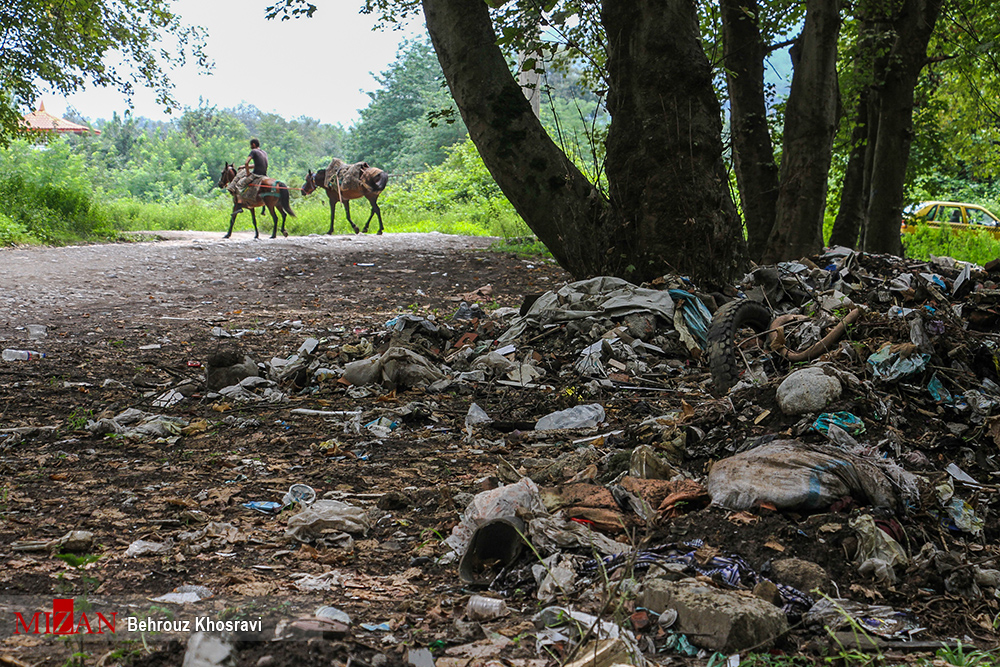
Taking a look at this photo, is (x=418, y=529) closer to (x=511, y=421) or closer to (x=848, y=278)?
(x=511, y=421)

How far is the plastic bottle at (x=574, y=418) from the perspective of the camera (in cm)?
381

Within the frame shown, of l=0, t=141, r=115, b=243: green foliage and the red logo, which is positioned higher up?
l=0, t=141, r=115, b=243: green foliage

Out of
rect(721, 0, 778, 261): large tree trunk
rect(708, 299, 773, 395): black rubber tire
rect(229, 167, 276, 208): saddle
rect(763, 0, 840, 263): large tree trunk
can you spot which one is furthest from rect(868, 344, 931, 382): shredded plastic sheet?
rect(229, 167, 276, 208): saddle

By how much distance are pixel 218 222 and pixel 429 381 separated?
1660cm

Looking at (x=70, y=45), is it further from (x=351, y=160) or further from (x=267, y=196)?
(x=351, y=160)

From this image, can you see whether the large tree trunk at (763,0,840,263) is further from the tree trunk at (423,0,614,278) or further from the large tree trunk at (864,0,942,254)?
the tree trunk at (423,0,614,278)

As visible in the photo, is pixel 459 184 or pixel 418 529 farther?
pixel 459 184

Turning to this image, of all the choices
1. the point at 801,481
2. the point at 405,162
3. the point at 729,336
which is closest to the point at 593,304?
the point at 729,336

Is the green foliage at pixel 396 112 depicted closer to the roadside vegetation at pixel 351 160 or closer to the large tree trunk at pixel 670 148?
the roadside vegetation at pixel 351 160

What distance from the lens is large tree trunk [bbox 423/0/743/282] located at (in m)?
5.59

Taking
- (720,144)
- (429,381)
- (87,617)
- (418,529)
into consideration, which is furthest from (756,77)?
(87,617)

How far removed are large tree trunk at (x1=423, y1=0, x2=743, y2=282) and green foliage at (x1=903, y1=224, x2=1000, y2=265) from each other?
7784 mm

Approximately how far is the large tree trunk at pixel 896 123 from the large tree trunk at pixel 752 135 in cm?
130

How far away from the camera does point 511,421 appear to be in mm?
3928
